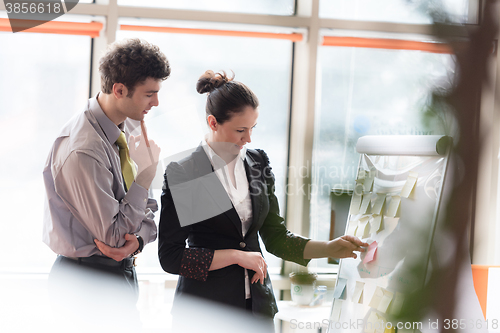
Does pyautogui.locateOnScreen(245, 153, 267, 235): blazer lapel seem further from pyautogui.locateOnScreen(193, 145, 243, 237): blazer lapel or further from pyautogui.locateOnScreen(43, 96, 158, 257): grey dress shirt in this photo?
pyautogui.locateOnScreen(43, 96, 158, 257): grey dress shirt

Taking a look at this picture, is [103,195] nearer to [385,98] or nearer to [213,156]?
[213,156]

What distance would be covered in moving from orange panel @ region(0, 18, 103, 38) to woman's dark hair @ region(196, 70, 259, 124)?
60.3 inches

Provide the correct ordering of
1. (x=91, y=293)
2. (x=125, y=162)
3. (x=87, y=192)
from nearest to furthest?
(x=87, y=192) → (x=91, y=293) → (x=125, y=162)

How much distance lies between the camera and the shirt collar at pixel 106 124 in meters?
1.48

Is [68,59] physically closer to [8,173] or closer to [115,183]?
[8,173]

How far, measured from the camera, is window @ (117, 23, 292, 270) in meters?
Answer: 2.85

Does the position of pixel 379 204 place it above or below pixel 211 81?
below

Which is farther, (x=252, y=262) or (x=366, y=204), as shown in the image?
(x=366, y=204)

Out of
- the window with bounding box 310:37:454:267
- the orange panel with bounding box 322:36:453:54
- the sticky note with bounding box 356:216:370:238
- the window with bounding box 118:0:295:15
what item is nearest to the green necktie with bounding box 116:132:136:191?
the sticky note with bounding box 356:216:370:238

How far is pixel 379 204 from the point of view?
1604mm

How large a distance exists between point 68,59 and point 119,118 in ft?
5.05

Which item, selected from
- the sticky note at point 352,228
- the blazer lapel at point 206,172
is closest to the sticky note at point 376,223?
the sticky note at point 352,228

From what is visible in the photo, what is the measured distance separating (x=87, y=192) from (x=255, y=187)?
588 millimetres

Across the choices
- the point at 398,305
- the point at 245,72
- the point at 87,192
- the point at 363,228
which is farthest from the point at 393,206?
the point at 245,72
